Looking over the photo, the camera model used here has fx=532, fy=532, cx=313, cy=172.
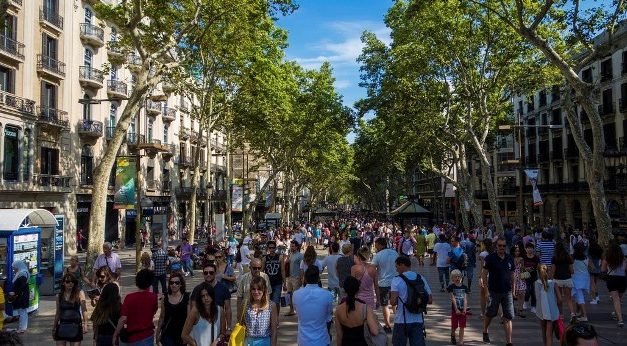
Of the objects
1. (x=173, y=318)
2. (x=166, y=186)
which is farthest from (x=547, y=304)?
(x=166, y=186)

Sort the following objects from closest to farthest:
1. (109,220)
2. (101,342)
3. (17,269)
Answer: (101,342) → (17,269) → (109,220)

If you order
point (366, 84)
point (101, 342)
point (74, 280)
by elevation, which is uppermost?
point (366, 84)

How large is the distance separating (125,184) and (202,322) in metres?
12.0

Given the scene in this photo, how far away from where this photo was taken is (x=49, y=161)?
89.8ft

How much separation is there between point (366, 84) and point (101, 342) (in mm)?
23344

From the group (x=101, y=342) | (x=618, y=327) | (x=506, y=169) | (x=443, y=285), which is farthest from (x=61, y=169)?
(x=506, y=169)

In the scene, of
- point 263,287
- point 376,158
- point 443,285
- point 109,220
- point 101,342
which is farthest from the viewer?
point 376,158

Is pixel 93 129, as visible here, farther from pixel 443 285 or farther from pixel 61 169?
pixel 443 285

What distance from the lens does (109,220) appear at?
33844 mm

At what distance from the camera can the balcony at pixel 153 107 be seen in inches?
1462

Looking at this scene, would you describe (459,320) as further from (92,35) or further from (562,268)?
(92,35)

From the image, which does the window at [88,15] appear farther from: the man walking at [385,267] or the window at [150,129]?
the man walking at [385,267]

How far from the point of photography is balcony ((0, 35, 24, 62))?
76.7 ft

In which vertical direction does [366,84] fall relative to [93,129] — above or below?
above
